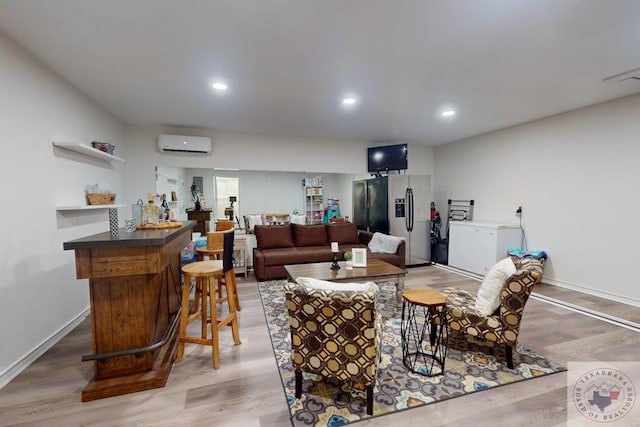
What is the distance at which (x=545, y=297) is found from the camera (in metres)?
3.70

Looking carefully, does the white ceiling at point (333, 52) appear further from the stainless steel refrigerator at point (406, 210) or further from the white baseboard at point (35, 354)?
the white baseboard at point (35, 354)

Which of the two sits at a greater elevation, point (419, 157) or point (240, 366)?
point (419, 157)

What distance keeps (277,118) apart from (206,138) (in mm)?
1424

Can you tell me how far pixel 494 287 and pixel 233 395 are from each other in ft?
7.08

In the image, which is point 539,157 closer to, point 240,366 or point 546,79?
point 546,79

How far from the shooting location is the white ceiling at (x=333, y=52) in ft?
5.94

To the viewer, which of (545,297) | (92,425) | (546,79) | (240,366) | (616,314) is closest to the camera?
(92,425)

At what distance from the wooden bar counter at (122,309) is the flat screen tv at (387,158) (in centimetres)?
451

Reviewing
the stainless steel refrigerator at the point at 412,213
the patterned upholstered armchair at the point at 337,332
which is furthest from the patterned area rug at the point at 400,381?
the stainless steel refrigerator at the point at 412,213

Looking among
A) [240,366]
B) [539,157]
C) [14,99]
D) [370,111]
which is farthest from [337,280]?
[539,157]

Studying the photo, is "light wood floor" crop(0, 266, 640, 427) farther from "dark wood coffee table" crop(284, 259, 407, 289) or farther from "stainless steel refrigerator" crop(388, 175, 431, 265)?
"stainless steel refrigerator" crop(388, 175, 431, 265)

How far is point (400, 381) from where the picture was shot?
2031 mm

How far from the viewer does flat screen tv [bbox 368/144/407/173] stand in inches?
216

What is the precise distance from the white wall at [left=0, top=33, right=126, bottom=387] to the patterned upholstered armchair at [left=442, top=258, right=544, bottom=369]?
11.5 ft
